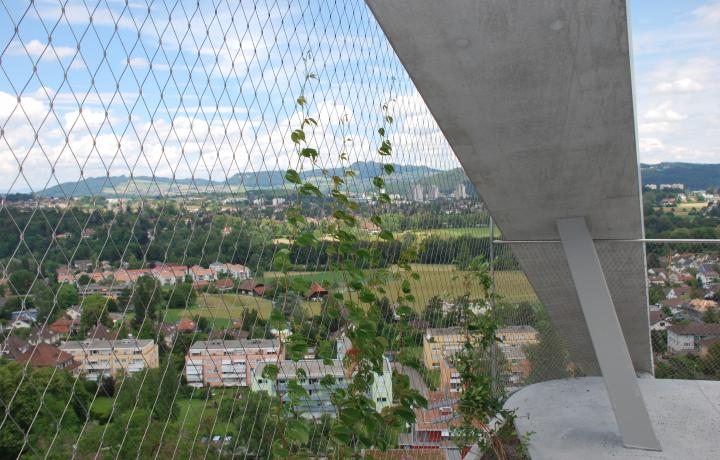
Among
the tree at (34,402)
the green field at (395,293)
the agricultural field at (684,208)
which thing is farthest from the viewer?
the agricultural field at (684,208)

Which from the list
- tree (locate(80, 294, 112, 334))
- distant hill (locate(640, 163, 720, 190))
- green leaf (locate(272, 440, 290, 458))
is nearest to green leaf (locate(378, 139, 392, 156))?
green leaf (locate(272, 440, 290, 458))

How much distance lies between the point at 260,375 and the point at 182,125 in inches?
38.1

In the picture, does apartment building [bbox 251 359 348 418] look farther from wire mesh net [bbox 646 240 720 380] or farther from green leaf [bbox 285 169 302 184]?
wire mesh net [bbox 646 240 720 380]

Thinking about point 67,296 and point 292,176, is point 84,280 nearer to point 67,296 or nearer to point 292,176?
point 67,296

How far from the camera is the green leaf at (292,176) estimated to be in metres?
2.31

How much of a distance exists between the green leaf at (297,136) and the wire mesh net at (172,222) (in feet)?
0.05

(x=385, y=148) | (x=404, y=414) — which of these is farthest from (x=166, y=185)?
(x=385, y=148)

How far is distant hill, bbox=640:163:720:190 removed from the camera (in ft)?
22.0

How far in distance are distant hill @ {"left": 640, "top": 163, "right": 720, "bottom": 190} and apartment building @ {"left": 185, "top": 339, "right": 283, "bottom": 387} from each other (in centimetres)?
551

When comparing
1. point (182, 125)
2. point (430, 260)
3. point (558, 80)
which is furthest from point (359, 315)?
point (430, 260)

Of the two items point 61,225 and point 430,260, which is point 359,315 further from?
point 430,260

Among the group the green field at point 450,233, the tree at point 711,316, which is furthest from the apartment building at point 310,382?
the tree at point 711,316

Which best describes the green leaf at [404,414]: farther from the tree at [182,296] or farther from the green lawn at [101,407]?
the green lawn at [101,407]

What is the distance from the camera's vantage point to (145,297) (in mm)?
1699
